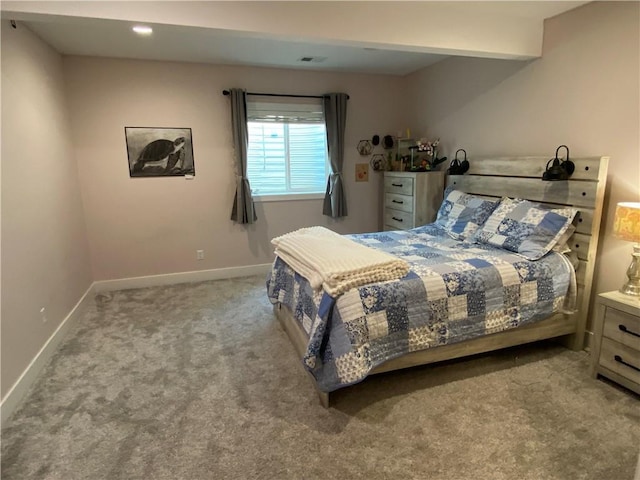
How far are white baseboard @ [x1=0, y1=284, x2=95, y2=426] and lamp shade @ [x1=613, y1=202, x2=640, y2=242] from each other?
3.74 metres

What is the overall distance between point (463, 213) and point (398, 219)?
1.15 m

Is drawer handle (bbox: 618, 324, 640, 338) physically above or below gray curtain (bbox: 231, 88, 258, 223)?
below

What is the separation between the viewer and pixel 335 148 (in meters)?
4.72

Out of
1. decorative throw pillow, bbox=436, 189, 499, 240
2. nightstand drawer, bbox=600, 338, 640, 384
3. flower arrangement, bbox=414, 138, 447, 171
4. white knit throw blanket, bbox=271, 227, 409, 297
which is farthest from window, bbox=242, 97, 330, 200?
nightstand drawer, bbox=600, 338, 640, 384

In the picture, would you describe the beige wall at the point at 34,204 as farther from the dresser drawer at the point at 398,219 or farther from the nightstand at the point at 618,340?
the nightstand at the point at 618,340

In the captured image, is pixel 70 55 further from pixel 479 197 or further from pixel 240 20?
pixel 479 197

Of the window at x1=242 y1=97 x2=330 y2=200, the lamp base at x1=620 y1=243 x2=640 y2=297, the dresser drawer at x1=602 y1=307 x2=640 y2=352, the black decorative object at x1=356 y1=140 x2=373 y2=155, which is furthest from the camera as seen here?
the black decorative object at x1=356 y1=140 x2=373 y2=155

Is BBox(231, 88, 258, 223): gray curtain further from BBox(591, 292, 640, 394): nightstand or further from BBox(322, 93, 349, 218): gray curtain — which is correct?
BBox(591, 292, 640, 394): nightstand

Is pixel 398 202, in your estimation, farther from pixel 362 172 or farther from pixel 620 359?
pixel 620 359

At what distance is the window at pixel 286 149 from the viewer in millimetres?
4555

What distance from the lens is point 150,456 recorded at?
74.7 inches

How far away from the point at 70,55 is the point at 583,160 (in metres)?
4.61

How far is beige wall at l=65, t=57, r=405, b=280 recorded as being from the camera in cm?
398

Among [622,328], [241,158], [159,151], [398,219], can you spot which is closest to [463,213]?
[398,219]
